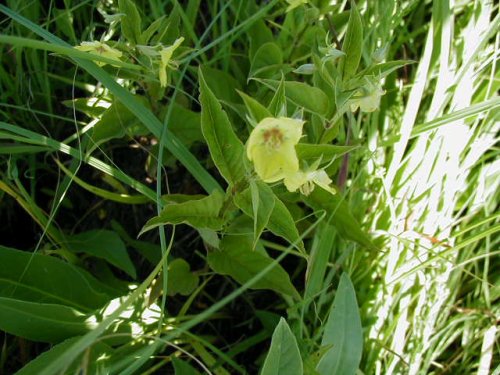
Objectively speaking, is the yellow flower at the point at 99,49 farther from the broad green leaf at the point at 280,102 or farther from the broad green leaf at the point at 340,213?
the broad green leaf at the point at 340,213

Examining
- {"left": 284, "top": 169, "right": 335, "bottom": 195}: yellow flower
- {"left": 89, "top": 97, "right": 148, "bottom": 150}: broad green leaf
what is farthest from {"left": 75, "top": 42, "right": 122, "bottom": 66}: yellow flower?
{"left": 284, "top": 169, "right": 335, "bottom": 195}: yellow flower

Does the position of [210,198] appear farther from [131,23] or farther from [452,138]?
[452,138]

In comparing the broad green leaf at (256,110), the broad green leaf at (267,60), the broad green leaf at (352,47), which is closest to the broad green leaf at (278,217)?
the broad green leaf at (256,110)

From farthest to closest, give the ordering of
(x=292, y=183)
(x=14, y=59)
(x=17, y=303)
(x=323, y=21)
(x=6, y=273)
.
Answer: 1. (x=14, y=59)
2. (x=323, y=21)
3. (x=6, y=273)
4. (x=17, y=303)
5. (x=292, y=183)

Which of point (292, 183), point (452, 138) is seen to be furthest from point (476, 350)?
point (292, 183)

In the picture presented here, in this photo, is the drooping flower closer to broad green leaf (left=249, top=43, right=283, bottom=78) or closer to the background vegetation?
the background vegetation
